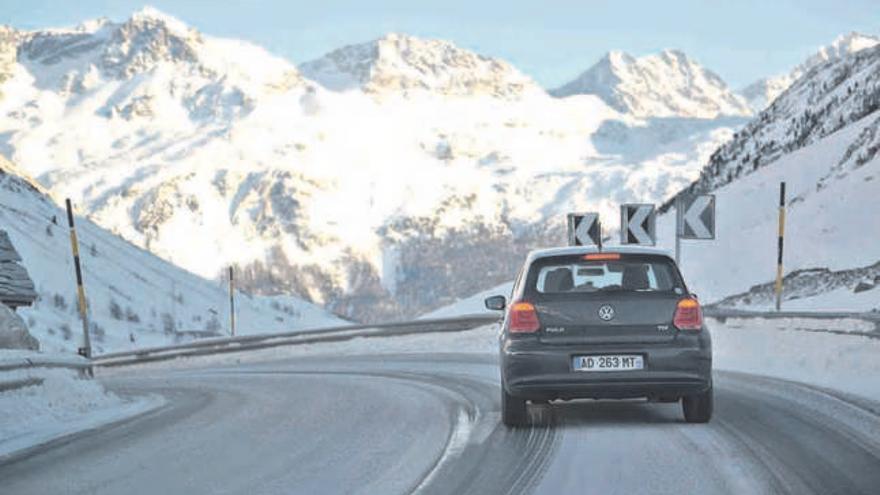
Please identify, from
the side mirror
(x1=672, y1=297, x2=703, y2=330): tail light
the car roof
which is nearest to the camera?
(x1=672, y1=297, x2=703, y2=330): tail light

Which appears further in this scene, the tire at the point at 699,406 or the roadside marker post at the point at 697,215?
the roadside marker post at the point at 697,215

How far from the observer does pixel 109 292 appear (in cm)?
5503

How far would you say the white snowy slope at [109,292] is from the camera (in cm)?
4643

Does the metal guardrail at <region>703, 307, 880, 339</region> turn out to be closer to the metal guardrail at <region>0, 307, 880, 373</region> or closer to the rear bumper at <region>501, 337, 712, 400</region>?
the metal guardrail at <region>0, 307, 880, 373</region>

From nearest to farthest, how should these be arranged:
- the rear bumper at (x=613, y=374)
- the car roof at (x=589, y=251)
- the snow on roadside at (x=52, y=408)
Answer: the rear bumper at (x=613, y=374) → the snow on roadside at (x=52, y=408) → the car roof at (x=589, y=251)

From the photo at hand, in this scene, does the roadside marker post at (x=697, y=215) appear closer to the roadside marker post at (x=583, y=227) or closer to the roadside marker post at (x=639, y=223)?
the roadside marker post at (x=639, y=223)

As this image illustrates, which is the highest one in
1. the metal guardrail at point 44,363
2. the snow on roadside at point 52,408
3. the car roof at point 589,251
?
the car roof at point 589,251

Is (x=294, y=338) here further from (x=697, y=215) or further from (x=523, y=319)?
(x=523, y=319)

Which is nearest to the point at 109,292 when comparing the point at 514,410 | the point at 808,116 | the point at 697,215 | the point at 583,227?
the point at 808,116

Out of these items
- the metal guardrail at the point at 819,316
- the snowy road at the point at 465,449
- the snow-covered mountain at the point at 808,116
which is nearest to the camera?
the snowy road at the point at 465,449

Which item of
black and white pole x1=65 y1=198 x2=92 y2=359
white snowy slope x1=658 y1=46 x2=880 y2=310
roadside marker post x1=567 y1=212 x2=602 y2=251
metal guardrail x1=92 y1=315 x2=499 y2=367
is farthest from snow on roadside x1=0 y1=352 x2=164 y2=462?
white snowy slope x1=658 y1=46 x2=880 y2=310

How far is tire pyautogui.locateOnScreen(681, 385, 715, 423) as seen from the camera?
33.6 ft

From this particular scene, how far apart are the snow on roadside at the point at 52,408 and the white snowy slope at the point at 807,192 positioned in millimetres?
20596

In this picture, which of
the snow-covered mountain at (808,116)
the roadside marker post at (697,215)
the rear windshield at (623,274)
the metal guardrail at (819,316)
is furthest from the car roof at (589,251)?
the snow-covered mountain at (808,116)
